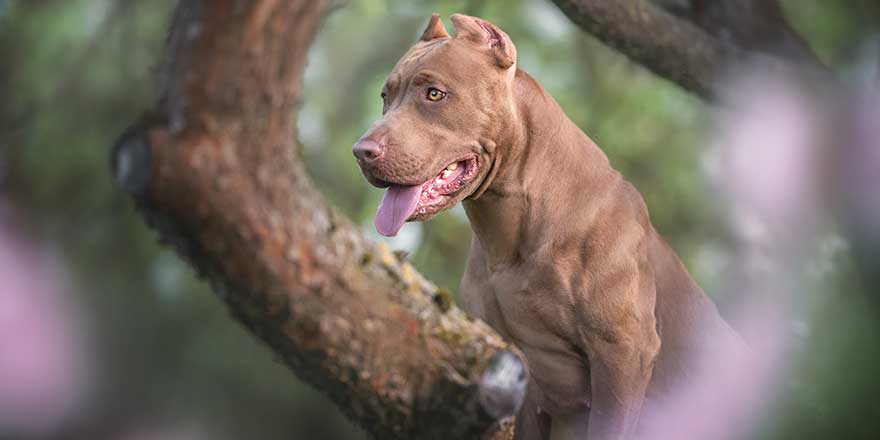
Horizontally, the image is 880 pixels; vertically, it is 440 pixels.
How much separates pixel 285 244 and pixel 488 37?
105 centimetres

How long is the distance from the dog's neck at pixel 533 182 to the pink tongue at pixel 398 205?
244 mm

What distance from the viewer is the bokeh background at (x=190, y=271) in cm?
396

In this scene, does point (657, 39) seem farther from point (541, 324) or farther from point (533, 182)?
point (541, 324)

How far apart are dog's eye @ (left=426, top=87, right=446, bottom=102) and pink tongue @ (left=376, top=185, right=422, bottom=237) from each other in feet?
0.74

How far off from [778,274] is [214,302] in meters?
2.75

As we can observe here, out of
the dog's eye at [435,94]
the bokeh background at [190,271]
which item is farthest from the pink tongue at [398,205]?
the bokeh background at [190,271]

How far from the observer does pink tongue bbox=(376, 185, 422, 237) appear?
226 centimetres

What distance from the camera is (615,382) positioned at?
2.41m

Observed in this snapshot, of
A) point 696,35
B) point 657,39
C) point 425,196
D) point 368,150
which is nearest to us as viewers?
point 368,150

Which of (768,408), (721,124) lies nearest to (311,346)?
(768,408)

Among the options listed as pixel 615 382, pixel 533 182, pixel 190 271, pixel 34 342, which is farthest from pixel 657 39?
pixel 34 342

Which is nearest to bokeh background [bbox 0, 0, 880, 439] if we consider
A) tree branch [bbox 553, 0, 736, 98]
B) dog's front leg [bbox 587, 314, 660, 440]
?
tree branch [bbox 553, 0, 736, 98]

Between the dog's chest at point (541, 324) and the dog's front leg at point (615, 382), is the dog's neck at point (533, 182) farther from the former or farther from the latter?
the dog's front leg at point (615, 382)

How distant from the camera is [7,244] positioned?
4.01 metres
